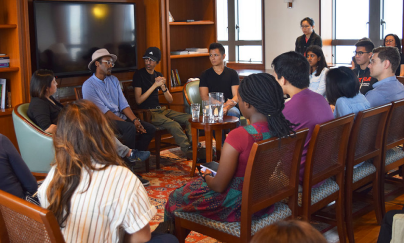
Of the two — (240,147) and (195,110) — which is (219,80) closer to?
(195,110)

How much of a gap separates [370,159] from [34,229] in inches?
95.1

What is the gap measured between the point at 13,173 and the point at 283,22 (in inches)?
274

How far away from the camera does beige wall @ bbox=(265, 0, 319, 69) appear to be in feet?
25.6

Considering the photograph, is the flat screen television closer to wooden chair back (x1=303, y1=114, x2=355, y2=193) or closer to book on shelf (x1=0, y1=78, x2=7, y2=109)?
book on shelf (x1=0, y1=78, x2=7, y2=109)

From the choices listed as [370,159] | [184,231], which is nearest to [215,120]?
[370,159]

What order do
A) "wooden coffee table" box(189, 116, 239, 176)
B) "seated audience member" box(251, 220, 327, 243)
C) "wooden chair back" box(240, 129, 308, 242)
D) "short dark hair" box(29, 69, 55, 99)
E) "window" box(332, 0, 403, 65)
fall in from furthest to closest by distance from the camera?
"window" box(332, 0, 403, 65) → "wooden coffee table" box(189, 116, 239, 176) → "short dark hair" box(29, 69, 55, 99) → "wooden chair back" box(240, 129, 308, 242) → "seated audience member" box(251, 220, 327, 243)

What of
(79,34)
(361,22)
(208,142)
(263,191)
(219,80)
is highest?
(361,22)

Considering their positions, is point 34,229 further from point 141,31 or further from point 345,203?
point 141,31

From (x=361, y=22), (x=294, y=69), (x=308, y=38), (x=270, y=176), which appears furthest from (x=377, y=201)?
(x=361, y=22)

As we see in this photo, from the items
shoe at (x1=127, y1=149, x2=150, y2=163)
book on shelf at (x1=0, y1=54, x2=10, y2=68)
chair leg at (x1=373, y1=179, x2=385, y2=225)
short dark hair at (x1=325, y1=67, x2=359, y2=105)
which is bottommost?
chair leg at (x1=373, y1=179, x2=385, y2=225)

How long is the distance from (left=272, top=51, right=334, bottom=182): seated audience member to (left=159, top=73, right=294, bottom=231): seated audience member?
248 millimetres

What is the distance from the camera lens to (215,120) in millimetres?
4020

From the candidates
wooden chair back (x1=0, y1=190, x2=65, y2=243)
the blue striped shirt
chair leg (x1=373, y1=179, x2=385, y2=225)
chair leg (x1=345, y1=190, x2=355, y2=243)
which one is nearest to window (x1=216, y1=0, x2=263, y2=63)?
the blue striped shirt

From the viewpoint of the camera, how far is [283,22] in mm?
8305
